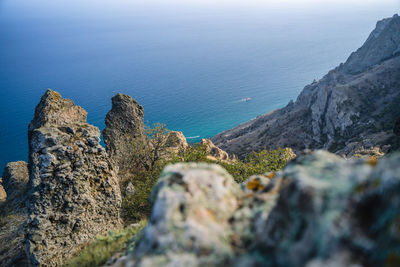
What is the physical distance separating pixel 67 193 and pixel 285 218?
1441cm

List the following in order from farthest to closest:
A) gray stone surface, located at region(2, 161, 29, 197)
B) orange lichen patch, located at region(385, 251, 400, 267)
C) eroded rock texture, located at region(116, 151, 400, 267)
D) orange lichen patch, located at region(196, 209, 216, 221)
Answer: gray stone surface, located at region(2, 161, 29, 197), orange lichen patch, located at region(196, 209, 216, 221), eroded rock texture, located at region(116, 151, 400, 267), orange lichen patch, located at region(385, 251, 400, 267)

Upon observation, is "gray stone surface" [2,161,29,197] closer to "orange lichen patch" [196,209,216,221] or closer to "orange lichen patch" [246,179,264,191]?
"orange lichen patch" [246,179,264,191]

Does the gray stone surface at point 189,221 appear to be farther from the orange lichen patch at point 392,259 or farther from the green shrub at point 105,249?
the green shrub at point 105,249

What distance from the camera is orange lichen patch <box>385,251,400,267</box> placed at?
3.79 meters

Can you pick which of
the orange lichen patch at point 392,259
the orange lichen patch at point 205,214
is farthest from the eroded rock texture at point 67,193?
the orange lichen patch at point 392,259

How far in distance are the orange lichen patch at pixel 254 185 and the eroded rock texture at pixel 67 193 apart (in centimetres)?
1221

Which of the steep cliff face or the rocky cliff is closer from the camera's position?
the rocky cliff

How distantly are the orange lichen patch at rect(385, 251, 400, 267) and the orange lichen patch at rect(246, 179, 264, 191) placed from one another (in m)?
3.97

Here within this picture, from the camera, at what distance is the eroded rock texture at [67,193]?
14.2 metres

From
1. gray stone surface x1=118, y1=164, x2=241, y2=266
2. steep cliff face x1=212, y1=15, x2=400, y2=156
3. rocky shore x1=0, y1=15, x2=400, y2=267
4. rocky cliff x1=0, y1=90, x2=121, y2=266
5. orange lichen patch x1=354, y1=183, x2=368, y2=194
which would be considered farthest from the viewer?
steep cliff face x1=212, y1=15, x2=400, y2=156

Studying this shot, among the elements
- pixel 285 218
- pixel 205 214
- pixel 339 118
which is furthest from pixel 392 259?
pixel 339 118

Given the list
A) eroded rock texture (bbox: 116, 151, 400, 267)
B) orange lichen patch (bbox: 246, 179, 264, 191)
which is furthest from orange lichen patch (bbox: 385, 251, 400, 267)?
orange lichen patch (bbox: 246, 179, 264, 191)

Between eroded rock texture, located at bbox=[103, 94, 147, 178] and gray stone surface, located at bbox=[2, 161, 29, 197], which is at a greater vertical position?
eroded rock texture, located at bbox=[103, 94, 147, 178]

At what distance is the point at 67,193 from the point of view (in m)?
15.3
